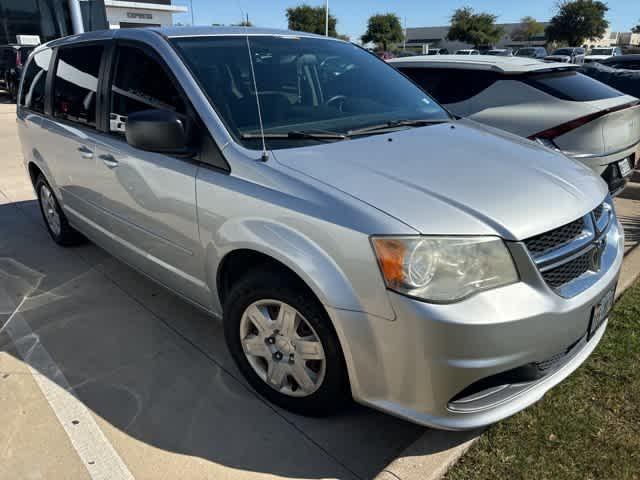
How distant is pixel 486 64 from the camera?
508 centimetres

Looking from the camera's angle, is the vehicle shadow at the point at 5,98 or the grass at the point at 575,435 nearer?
the grass at the point at 575,435

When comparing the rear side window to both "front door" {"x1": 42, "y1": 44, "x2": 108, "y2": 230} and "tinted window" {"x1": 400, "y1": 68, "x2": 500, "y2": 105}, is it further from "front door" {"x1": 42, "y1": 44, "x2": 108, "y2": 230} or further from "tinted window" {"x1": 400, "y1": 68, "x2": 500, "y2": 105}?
"front door" {"x1": 42, "y1": 44, "x2": 108, "y2": 230}

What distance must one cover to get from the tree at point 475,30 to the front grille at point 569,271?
6647 centimetres

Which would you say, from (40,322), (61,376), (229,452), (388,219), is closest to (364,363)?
(388,219)

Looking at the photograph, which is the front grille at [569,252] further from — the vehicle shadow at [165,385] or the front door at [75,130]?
the front door at [75,130]

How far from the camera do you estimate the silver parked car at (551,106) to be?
4.46m

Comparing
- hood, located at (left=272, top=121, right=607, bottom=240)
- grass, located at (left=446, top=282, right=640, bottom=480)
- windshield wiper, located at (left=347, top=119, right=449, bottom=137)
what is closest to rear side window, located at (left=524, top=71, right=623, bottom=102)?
windshield wiper, located at (left=347, top=119, right=449, bottom=137)

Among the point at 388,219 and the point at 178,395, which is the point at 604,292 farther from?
the point at 178,395

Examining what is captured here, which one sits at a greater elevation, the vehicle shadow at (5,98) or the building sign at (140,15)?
the building sign at (140,15)

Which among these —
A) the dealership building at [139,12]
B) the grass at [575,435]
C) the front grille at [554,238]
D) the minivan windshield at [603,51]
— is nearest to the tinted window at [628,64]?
the grass at [575,435]

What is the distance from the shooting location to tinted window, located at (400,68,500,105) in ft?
16.7

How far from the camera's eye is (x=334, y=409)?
2.44 metres

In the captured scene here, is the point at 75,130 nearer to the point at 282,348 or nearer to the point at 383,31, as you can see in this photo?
the point at 282,348

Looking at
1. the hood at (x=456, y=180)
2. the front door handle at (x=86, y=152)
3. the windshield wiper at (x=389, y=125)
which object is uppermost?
the windshield wiper at (x=389, y=125)
